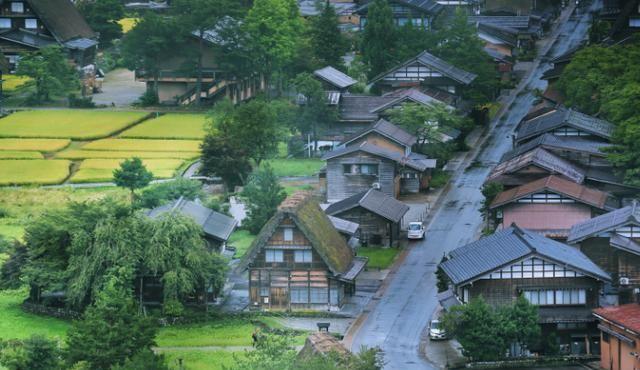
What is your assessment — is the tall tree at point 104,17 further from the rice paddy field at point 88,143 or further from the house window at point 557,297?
the house window at point 557,297

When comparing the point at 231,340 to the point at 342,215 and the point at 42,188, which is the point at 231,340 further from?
the point at 42,188

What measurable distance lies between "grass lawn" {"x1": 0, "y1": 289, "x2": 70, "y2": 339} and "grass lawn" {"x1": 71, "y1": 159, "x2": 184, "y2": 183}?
21.7 m

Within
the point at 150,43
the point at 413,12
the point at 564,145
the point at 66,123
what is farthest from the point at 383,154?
the point at 413,12

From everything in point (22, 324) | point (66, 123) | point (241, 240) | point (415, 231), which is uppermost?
point (66, 123)

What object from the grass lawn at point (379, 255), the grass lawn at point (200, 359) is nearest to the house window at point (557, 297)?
the grass lawn at point (200, 359)

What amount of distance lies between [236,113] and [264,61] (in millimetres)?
19759

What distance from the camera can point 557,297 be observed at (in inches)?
2210

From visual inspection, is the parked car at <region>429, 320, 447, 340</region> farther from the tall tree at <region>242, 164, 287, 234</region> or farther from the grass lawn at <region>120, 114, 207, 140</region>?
the grass lawn at <region>120, 114, 207, 140</region>

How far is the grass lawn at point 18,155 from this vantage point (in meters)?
88.8

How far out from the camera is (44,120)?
9762cm

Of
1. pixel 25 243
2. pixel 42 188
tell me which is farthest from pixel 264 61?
A: pixel 25 243

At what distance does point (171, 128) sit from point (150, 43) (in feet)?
23.8

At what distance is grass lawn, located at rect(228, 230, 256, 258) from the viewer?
69.0 m

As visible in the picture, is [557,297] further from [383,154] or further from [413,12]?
[413,12]
